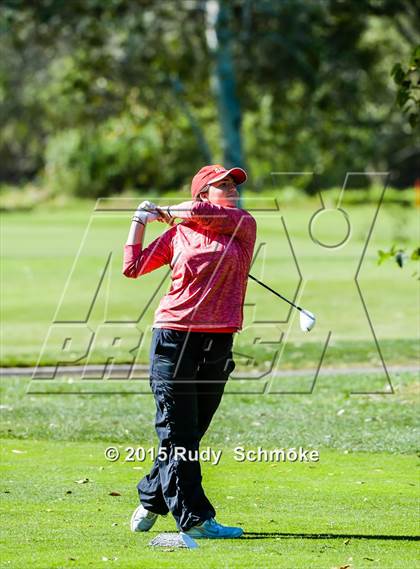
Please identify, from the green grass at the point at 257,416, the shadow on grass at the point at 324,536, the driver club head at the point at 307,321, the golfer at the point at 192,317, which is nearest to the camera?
the golfer at the point at 192,317

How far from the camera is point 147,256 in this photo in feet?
22.1

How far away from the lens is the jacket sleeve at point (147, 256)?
668cm

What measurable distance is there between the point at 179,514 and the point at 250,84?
1250 inches

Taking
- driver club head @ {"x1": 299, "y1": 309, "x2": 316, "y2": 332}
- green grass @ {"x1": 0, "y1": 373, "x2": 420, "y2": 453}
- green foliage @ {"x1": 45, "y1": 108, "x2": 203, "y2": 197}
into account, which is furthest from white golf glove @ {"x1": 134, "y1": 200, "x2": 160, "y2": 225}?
green foliage @ {"x1": 45, "y1": 108, "x2": 203, "y2": 197}

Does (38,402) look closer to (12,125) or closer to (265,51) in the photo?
(265,51)

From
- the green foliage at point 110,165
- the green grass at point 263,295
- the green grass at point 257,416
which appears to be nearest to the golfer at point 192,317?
the green grass at point 257,416

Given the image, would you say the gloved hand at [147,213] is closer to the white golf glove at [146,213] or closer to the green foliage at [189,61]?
the white golf glove at [146,213]

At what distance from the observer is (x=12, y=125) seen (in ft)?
196

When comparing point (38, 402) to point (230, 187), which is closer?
point (230, 187)

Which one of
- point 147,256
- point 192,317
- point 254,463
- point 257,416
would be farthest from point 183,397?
point 257,416

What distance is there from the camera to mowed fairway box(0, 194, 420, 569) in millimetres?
6609

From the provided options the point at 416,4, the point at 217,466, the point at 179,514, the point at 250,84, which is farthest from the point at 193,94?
the point at 179,514

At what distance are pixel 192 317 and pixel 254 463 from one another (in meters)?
2.96

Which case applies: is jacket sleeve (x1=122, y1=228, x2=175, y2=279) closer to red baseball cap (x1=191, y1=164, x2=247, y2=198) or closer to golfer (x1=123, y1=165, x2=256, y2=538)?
golfer (x1=123, y1=165, x2=256, y2=538)
